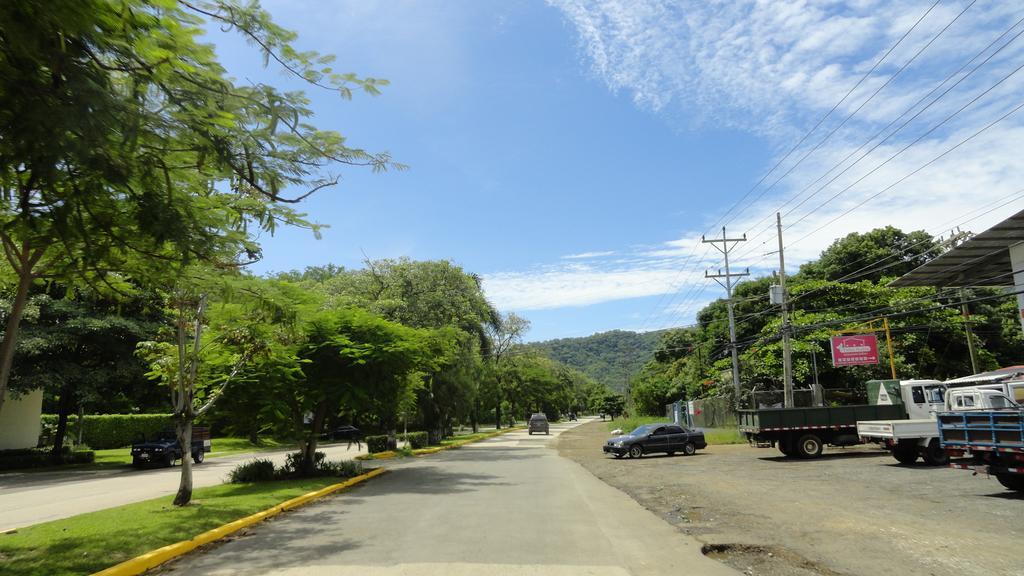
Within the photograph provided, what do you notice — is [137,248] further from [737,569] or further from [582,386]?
[582,386]

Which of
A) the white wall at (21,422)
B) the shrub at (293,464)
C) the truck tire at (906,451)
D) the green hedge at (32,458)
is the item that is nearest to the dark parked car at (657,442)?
the truck tire at (906,451)

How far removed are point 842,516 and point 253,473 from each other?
563 inches

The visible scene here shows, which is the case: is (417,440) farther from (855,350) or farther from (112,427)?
(855,350)

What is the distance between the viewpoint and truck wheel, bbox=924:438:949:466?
1908 centimetres

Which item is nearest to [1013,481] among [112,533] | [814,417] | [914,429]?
[914,429]

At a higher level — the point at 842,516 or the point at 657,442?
the point at 842,516

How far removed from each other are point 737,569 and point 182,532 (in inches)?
308

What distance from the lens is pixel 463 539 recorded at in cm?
879

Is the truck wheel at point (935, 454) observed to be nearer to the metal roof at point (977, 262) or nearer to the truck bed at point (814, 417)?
the truck bed at point (814, 417)

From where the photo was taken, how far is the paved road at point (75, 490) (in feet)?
43.8

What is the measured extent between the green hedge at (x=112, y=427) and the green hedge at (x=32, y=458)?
10.00 metres

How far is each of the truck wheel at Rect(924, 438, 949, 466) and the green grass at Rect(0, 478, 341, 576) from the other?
1886 centimetres

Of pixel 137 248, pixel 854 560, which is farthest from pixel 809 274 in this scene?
pixel 137 248

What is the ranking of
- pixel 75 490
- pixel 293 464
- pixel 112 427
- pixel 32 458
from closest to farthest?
pixel 293 464, pixel 75 490, pixel 32 458, pixel 112 427
